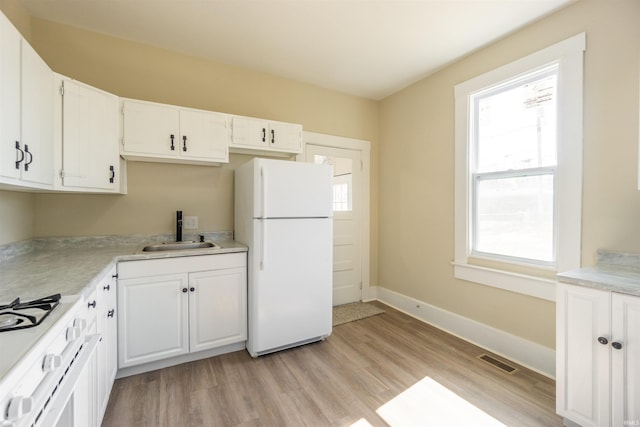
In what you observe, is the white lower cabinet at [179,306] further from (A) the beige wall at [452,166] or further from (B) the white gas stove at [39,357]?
(A) the beige wall at [452,166]

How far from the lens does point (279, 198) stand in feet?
7.73

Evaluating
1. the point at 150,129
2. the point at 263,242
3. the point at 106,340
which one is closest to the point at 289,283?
the point at 263,242

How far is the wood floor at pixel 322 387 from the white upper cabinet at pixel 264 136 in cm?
195

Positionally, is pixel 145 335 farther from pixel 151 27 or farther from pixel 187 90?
pixel 151 27

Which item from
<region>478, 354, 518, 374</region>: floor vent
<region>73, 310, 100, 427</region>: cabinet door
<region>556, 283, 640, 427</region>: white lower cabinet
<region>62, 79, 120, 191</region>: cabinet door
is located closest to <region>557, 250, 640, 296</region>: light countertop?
<region>556, 283, 640, 427</region>: white lower cabinet

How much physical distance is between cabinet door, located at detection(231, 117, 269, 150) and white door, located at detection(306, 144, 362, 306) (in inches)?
37.5

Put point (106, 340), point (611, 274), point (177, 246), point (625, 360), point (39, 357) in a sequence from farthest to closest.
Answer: point (177, 246), point (106, 340), point (611, 274), point (625, 360), point (39, 357)

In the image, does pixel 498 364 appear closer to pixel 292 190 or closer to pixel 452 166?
pixel 452 166

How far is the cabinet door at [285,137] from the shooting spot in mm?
2867

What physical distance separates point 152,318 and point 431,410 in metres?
2.05

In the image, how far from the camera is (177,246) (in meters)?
2.50

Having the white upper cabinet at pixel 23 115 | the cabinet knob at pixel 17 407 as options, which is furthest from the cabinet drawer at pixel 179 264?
the cabinet knob at pixel 17 407

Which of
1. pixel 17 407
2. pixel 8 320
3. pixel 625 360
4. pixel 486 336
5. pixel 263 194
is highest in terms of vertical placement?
pixel 263 194

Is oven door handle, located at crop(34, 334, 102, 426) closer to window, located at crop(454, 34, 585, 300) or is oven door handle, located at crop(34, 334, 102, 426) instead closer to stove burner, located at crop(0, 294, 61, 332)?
stove burner, located at crop(0, 294, 61, 332)
